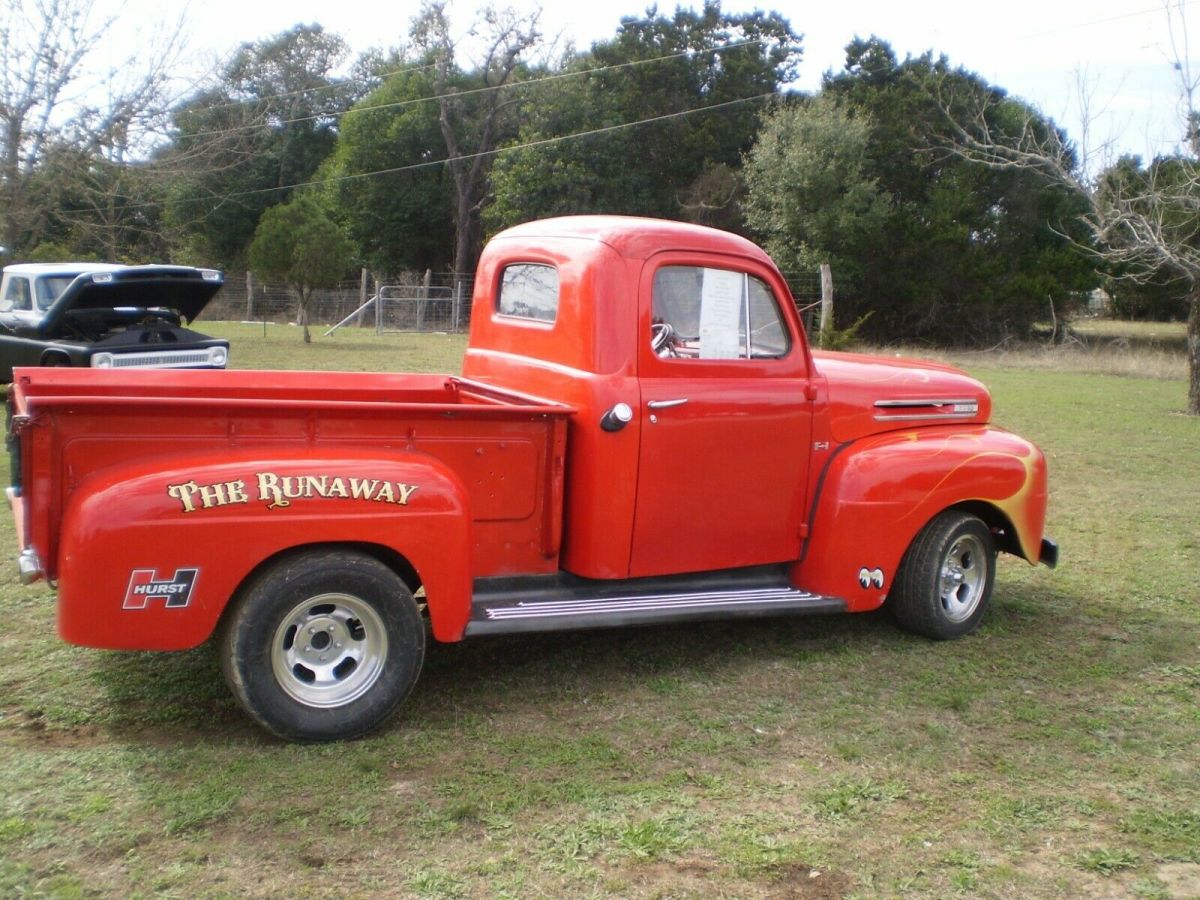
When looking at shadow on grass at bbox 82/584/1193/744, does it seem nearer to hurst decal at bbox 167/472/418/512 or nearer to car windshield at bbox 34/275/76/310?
hurst decal at bbox 167/472/418/512

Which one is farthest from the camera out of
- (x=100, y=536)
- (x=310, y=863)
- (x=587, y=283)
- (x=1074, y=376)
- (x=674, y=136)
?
(x=674, y=136)

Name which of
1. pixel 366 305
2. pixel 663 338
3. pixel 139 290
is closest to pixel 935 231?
pixel 366 305

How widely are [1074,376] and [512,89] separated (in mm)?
27193

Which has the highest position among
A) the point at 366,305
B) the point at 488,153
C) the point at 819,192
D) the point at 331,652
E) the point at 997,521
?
the point at 488,153

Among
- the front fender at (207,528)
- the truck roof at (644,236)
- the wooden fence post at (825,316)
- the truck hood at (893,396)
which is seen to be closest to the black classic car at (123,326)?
the truck roof at (644,236)

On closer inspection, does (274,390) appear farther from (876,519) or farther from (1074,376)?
(1074,376)

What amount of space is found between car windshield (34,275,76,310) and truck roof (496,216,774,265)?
10.6 meters

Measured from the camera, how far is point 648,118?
39.6 metres

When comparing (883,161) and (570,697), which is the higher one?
(883,161)

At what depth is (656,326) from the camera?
4816 millimetres

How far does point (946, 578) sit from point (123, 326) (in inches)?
385

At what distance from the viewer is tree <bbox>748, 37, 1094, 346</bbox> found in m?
33.1

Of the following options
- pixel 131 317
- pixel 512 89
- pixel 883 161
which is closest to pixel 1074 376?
pixel 883 161

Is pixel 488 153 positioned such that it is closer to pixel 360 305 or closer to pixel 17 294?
pixel 360 305
